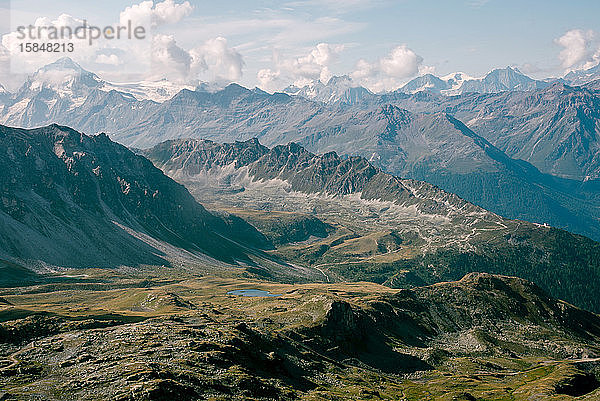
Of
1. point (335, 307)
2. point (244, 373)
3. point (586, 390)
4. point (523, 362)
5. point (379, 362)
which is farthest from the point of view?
point (523, 362)

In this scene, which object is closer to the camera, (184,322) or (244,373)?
(244,373)

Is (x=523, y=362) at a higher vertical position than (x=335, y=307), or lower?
lower

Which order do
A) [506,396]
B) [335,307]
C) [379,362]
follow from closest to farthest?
[506,396], [379,362], [335,307]

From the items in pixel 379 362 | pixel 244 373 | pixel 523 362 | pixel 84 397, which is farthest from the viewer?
pixel 523 362

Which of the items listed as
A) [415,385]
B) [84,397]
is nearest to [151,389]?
[84,397]

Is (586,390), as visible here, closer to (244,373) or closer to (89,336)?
(244,373)

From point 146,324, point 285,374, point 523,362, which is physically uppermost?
point 146,324

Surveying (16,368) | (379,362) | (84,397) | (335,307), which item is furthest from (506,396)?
(16,368)

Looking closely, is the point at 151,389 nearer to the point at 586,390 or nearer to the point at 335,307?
the point at 335,307

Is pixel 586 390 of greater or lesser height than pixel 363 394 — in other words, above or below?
below
